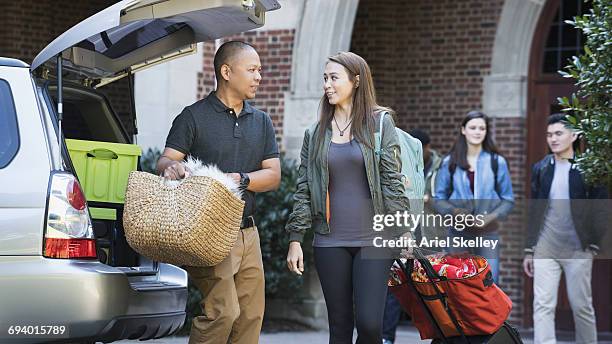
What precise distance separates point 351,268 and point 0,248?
1.78 meters

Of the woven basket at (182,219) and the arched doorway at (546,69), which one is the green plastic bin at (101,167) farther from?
the arched doorway at (546,69)

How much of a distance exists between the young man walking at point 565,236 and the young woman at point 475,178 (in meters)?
0.35

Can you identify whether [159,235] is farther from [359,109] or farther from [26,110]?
[359,109]

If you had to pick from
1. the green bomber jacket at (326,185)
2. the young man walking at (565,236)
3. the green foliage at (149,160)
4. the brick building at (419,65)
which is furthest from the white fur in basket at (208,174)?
the brick building at (419,65)

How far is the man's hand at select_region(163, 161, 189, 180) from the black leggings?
821 millimetres

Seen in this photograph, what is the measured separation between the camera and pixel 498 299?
673cm

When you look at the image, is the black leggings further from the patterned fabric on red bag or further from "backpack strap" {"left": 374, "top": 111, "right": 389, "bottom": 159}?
"backpack strap" {"left": 374, "top": 111, "right": 389, "bottom": 159}

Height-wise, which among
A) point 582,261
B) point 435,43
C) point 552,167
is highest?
point 435,43

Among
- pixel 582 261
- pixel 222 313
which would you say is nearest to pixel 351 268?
pixel 222 313

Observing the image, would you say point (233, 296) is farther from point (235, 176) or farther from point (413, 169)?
point (413, 169)

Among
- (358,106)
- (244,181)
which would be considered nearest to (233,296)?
(244,181)

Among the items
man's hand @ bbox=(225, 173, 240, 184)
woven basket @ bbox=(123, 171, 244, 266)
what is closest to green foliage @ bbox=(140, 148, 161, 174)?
man's hand @ bbox=(225, 173, 240, 184)

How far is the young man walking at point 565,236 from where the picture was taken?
30.5 feet

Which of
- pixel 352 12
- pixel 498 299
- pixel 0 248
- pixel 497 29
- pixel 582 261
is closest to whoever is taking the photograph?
pixel 0 248
